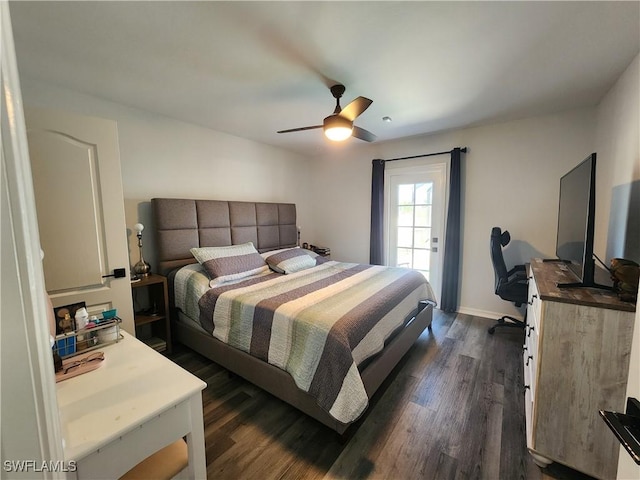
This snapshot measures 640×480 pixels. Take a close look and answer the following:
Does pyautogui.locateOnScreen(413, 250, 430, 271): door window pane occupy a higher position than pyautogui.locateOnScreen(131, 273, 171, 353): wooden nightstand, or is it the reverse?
pyautogui.locateOnScreen(413, 250, 430, 271): door window pane

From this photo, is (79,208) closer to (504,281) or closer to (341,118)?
(341,118)

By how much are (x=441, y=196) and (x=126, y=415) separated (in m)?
3.85

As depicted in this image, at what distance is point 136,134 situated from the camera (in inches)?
106

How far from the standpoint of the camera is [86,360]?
3.76ft

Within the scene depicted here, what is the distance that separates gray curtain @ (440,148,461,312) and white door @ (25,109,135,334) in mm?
3589

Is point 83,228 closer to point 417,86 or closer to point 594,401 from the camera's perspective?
point 417,86

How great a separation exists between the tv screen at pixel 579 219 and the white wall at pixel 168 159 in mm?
3502

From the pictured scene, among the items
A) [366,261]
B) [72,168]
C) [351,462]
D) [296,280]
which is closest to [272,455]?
[351,462]

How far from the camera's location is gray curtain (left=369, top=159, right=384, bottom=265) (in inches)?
162

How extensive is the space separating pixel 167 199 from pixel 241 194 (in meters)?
1.12

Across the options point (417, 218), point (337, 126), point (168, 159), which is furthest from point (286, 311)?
point (417, 218)

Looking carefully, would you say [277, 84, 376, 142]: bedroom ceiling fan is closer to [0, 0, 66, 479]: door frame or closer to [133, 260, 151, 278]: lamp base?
[0, 0, 66, 479]: door frame

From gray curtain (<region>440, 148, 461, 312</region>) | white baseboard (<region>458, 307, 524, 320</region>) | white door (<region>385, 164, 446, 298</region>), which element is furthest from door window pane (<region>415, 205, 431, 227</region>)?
white baseboard (<region>458, 307, 524, 320</region>)

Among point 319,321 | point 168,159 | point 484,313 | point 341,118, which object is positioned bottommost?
point 484,313
